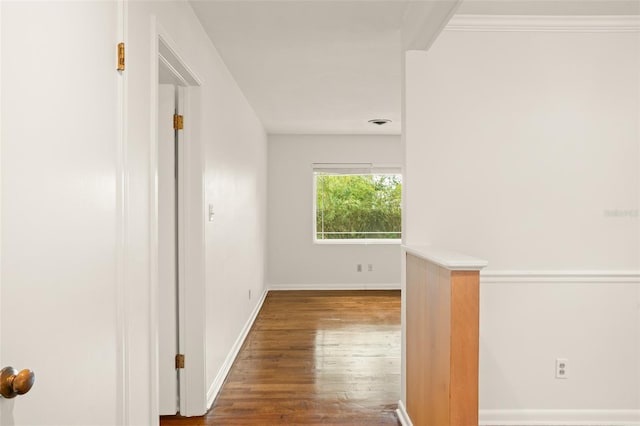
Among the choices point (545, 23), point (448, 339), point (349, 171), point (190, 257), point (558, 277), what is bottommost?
point (448, 339)

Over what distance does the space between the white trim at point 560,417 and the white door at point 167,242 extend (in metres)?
1.92

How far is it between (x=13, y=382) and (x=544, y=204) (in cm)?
265

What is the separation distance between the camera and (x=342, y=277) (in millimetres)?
6727

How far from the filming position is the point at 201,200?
2.55 m

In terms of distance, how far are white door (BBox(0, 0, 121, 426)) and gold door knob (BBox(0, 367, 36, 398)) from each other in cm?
3

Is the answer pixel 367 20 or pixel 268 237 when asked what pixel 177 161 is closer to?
pixel 367 20

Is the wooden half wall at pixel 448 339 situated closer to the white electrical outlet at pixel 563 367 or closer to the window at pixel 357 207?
the white electrical outlet at pixel 563 367

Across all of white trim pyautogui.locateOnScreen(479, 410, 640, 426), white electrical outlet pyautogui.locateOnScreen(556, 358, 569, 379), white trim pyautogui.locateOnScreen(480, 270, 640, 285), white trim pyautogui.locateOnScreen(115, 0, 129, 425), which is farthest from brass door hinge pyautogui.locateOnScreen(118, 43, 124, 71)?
white electrical outlet pyautogui.locateOnScreen(556, 358, 569, 379)

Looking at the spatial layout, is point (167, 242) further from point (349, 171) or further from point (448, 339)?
point (349, 171)

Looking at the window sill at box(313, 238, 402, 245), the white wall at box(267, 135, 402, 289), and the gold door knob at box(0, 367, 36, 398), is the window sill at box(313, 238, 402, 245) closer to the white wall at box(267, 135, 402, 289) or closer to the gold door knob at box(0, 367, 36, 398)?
the white wall at box(267, 135, 402, 289)

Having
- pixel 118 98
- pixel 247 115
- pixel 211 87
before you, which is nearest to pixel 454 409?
pixel 118 98

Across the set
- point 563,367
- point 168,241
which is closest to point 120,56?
point 168,241

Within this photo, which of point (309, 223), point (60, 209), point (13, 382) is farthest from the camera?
point (309, 223)

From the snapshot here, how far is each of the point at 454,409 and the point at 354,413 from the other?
3.88ft
